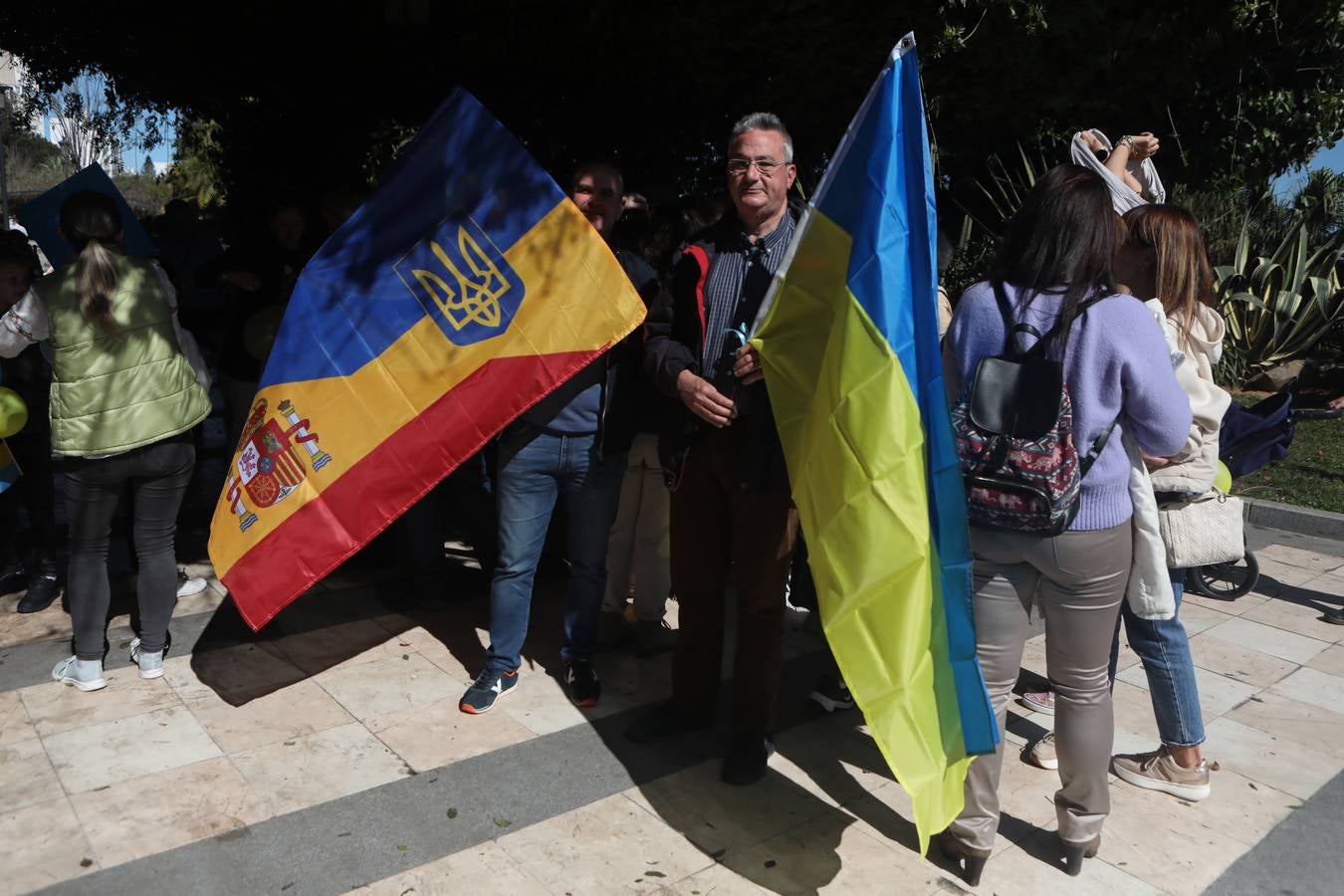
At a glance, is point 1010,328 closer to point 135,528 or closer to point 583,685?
point 583,685

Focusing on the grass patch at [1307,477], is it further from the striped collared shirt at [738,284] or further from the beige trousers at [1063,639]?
the striped collared shirt at [738,284]

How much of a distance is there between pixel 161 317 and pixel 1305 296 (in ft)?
35.5

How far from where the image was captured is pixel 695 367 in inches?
141

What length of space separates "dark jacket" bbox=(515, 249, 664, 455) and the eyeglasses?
59cm

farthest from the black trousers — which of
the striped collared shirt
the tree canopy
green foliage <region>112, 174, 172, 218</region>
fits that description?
green foliage <region>112, 174, 172, 218</region>

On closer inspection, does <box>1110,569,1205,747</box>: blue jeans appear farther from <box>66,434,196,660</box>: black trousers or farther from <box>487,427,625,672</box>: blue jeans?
<box>66,434,196,660</box>: black trousers

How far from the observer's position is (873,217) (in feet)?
9.51

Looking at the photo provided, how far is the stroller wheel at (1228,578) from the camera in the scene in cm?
565

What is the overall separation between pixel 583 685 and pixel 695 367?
134 cm

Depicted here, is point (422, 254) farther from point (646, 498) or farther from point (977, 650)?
point (977, 650)

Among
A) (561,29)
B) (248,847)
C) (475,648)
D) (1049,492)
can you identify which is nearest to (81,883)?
(248,847)

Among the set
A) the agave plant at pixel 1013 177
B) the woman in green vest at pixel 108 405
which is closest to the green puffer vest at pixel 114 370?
the woman in green vest at pixel 108 405

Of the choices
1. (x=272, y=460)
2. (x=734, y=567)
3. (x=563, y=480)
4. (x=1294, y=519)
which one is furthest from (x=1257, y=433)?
(x=272, y=460)

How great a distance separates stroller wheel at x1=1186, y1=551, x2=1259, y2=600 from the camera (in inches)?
222
